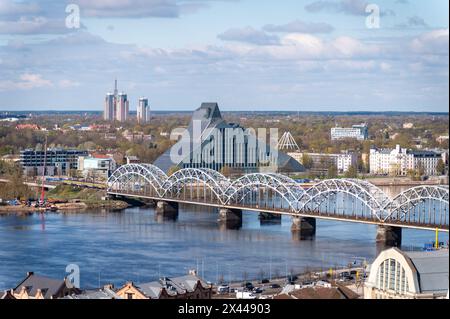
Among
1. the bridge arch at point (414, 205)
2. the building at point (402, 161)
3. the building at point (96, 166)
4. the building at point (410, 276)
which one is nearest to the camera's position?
the building at point (410, 276)

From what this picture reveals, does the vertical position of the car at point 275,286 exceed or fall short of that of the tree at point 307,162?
it falls short

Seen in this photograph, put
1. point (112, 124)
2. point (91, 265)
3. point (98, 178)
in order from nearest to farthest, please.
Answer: point (91, 265), point (98, 178), point (112, 124)

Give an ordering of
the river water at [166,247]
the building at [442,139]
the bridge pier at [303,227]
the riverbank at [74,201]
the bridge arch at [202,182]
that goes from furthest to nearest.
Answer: the building at [442,139] → the riverbank at [74,201] → the bridge arch at [202,182] → the bridge pier at [303,227] → the river water at [166,247]

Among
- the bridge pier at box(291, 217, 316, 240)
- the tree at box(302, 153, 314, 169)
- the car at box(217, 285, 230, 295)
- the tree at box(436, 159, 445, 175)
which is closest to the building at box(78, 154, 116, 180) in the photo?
the tree at box(302, 153, 314, 169)

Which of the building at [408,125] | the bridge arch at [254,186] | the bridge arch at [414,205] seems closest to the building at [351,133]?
the building at [408,125]

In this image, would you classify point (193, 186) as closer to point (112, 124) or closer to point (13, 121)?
point (13, 121)

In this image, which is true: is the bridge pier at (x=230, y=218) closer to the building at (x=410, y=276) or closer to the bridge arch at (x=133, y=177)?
the bridge arch at (x=133, y=177)

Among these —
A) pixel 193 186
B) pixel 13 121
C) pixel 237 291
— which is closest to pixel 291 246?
pixel 237 291
